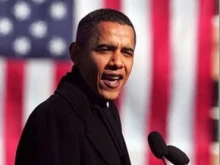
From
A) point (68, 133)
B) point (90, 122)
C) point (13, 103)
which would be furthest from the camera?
point (13, 103)

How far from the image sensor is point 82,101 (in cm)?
187

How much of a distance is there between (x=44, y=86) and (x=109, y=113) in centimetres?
125

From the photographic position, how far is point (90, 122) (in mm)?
1859

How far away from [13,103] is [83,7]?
555mm

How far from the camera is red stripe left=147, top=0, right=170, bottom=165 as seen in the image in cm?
330

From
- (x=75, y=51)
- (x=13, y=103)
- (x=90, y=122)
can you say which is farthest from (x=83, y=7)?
(x=90, y=122)

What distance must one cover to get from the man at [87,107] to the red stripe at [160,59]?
132 centimetres

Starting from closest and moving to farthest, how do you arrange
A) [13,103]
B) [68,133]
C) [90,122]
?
[68,133] → [90,122] → [13,103]

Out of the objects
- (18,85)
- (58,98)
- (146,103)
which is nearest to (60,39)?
(18,85)

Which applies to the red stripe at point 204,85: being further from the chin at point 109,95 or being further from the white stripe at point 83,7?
the chin at point 109,95

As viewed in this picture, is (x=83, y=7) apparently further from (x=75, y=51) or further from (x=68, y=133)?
(x=68, y=133)

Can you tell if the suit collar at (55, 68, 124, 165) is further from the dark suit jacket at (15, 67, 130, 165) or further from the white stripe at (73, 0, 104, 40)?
the white stripe at (73, 0, 104, 40)

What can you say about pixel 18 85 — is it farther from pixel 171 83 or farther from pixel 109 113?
pixel 109 113

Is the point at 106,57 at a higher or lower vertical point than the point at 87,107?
higher
